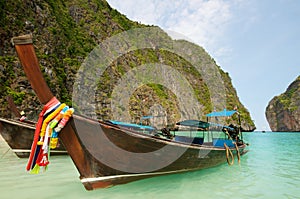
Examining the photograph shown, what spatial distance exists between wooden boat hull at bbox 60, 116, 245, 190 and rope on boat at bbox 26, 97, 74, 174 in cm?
20

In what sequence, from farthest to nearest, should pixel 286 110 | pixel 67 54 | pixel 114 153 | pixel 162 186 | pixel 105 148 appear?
pixel 286 110 < pixel 67 54 < pixel 162 186 < pixel 114 153 < pixel 105 148

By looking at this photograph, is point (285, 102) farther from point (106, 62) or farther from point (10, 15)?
point (10, 15)

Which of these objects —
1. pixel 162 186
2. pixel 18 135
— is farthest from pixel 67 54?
pixel 162 186

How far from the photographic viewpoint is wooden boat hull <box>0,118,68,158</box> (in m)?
7.68

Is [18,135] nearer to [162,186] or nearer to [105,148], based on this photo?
[105,148]

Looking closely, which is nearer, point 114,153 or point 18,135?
point 114,153

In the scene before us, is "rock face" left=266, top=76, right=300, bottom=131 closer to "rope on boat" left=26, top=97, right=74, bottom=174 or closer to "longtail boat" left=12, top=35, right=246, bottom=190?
"longtail boat" left=12, top=35, right=246, bottom=190

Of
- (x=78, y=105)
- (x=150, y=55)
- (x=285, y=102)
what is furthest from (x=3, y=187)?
(x=285, y=102)

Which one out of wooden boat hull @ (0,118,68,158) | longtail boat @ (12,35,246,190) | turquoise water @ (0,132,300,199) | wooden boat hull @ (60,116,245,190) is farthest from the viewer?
wooden boat hull @ (0,118,68,158)

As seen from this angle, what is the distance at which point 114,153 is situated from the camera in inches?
164

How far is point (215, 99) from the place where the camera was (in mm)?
78938

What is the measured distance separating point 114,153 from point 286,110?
101 m

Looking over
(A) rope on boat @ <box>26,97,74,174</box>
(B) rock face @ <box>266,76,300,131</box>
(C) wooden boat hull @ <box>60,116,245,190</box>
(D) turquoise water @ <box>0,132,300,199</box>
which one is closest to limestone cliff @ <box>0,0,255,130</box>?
(D) turquoise water @ <box>0,132,300,199</box>

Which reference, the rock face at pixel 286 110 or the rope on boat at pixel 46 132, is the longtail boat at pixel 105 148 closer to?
the rope on boat at pixel 46 132
